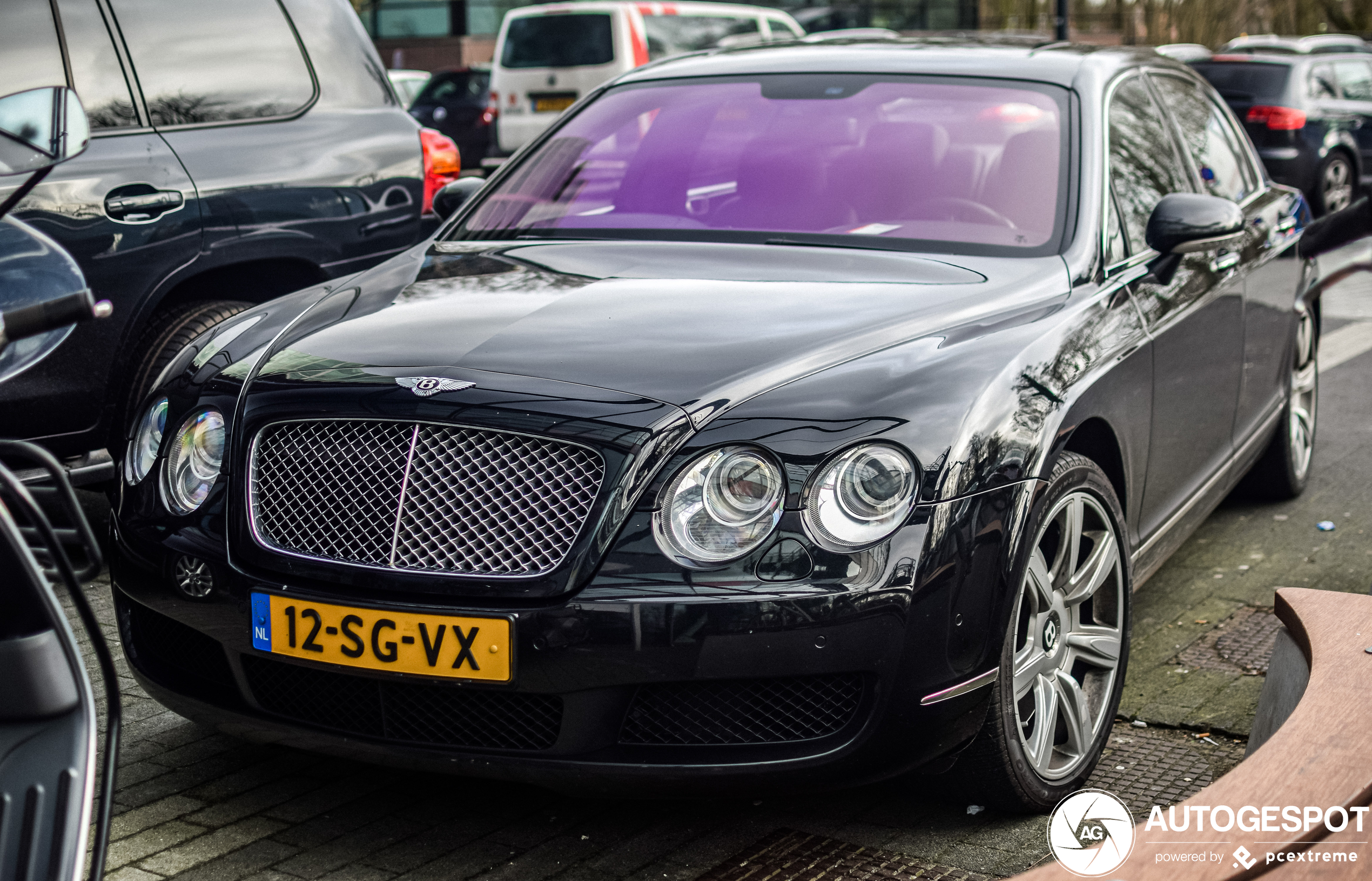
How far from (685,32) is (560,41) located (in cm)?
145

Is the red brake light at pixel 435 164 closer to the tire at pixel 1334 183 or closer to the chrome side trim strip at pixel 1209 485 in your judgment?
the chrome side trim strip at pixel 1209 485

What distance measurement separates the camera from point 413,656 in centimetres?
278

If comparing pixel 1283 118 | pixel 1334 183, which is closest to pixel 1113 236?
pixel 1283 118

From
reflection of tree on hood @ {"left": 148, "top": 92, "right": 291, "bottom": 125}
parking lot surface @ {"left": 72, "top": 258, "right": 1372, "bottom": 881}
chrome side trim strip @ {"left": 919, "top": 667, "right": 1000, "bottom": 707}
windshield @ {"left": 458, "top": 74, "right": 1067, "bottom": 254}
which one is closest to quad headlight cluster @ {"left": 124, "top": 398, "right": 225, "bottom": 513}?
parking lot surface @ {"left": 72, "top": 258, "right": 1372, "bottom": 881}

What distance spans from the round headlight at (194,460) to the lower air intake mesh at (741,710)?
101 centimetres

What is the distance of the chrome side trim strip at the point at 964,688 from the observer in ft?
9.20

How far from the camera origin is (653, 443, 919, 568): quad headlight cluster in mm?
2738

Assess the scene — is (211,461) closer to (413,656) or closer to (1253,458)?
(413,656)

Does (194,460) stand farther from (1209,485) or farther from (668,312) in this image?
(1209,485)

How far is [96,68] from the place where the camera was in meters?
4.90

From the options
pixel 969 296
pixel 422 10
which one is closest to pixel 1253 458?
pixel 969 296

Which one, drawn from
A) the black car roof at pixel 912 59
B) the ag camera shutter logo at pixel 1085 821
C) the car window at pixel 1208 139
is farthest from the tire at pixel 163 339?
the car window at pixel 1208 139

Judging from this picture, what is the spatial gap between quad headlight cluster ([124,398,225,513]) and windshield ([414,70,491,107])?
66.9 feet

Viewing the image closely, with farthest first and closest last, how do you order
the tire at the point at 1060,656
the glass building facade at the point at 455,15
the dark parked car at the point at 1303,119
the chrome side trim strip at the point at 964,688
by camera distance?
the glass building facade at the point at 455,15 < the dark parked car at the point at 1303,119 < the tire at the point at 1060,656 < the chrome side trim strip at the point at 964,688
